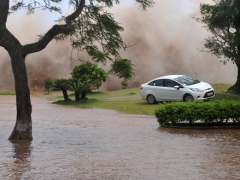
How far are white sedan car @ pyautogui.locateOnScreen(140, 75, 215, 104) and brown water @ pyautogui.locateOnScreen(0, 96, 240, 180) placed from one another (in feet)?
20.2

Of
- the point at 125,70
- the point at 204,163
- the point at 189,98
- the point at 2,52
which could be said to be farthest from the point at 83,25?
the point at 2,52

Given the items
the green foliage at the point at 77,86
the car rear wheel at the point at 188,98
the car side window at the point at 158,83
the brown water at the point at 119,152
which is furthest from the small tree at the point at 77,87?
the brown water at the point at 119,152

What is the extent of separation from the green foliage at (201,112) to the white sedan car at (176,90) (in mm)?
7578

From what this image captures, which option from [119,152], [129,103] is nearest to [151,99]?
[129,103]

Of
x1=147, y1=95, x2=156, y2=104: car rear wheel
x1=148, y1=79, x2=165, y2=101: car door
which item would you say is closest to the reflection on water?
x1=148, y1=79, x2=165, y2=101: car door

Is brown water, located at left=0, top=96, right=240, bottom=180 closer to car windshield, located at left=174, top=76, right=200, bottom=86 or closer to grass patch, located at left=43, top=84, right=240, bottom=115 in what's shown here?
grass patch, located at left=43, top=84, right=240, bottom=115

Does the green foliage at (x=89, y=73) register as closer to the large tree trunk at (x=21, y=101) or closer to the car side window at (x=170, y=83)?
the car side window at (x=170, y=83)

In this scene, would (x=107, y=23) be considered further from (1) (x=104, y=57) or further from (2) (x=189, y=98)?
(2) (x=189, y=98)

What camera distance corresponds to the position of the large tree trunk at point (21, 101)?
14.6m

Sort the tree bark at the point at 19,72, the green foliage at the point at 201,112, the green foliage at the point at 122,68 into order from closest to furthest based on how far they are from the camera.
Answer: the tree bark at the point at 19,72 < the green foliage at the point at 122,68 < the green foliage at the point at 201,112

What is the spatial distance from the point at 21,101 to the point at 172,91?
490 inches

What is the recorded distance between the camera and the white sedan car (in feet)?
82.6

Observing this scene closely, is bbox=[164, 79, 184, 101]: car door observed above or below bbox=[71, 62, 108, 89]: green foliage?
below

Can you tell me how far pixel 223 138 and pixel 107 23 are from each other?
4940mm
